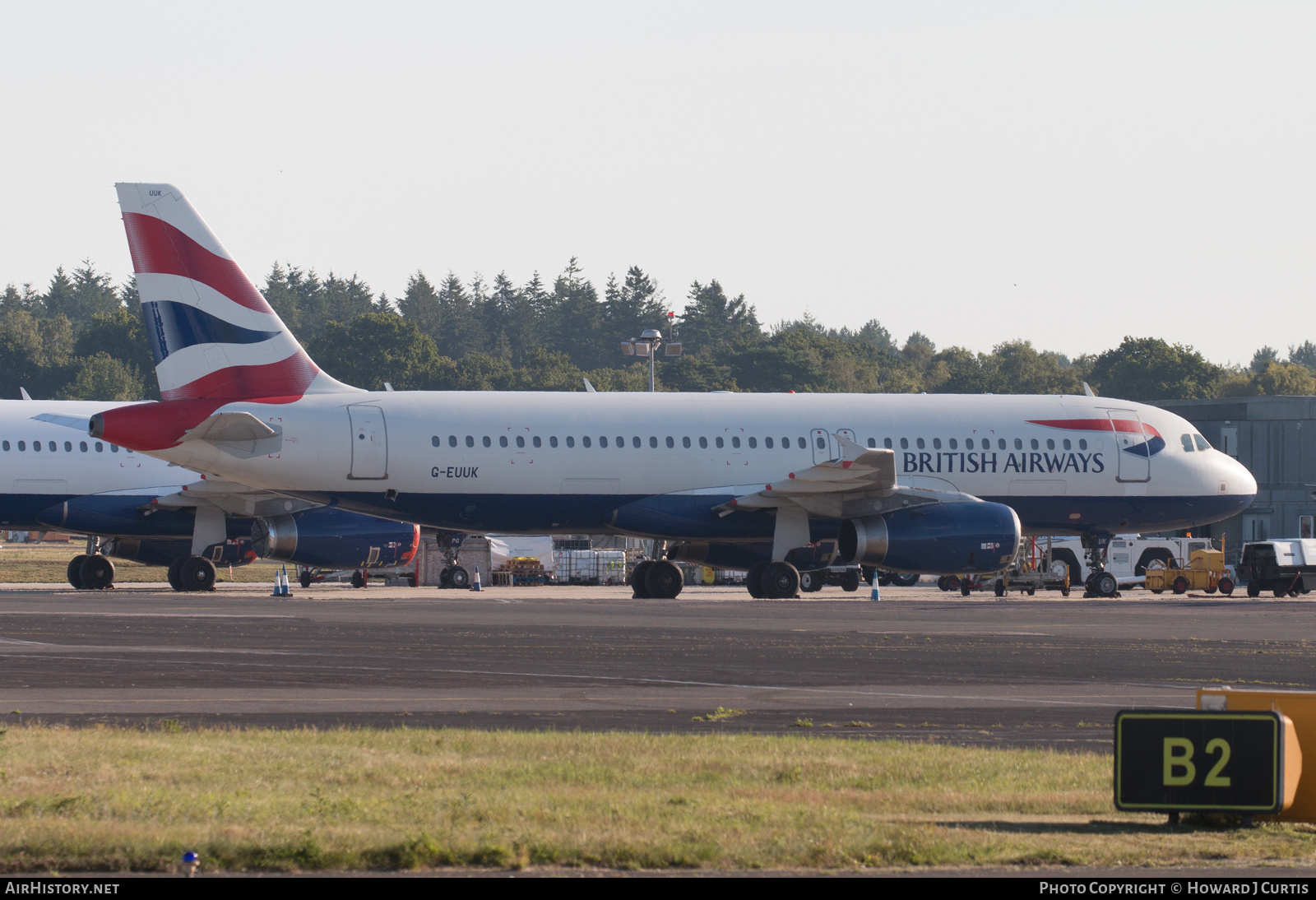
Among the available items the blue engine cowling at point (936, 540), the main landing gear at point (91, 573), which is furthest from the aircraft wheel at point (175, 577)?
the blue engine cowling at point (936, 540)

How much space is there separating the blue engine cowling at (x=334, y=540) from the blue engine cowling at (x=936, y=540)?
1153 centimetres

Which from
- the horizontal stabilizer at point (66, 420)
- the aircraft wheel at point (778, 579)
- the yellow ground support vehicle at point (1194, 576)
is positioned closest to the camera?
the aircraft wheel at point (778, 579)

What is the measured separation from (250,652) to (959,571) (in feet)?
63.6

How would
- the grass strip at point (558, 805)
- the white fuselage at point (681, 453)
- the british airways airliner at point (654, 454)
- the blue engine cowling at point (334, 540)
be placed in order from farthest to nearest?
the blue engine cowling at point (334, 540), the white fuselage at point (681, 453), the british airways airliner at point (654, 454), the grass strip at point (558, 805)

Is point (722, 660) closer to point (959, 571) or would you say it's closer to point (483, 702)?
point (483, 702)

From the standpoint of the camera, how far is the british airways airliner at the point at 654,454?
113 feet

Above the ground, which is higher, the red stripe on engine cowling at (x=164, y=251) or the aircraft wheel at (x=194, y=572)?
the red stripe on engine cowling at (x=164, y=251)

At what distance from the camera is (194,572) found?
4138cm

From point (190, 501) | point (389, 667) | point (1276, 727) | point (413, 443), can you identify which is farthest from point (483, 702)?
point (190, 501)

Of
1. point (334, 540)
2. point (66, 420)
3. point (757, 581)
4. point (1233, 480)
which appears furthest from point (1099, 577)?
point (66, 420)

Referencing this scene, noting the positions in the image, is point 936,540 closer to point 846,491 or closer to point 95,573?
point 846,491

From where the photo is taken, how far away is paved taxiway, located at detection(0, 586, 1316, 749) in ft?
48.6

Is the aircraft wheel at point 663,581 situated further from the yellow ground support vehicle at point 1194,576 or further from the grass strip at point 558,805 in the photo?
the grass strip at point 558,805

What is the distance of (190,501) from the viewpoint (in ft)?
132
